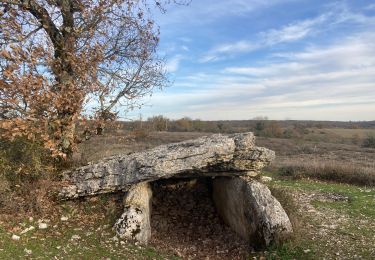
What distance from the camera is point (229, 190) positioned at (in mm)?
10430

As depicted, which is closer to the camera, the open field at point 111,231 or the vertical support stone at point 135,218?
the open field at point 111,231

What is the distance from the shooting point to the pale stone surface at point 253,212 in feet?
28.8

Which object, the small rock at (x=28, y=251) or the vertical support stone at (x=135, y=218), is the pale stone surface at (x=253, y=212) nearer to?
the vertical support stone at (x=135, y=218)

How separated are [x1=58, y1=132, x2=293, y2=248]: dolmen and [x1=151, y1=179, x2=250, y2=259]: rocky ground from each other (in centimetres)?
42

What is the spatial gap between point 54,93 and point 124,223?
129 inches

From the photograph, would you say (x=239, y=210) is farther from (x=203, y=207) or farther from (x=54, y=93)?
(x=54, y=93)

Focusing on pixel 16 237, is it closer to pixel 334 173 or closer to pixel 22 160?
pixel 22 160

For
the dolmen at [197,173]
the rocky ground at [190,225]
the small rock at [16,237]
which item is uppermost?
the dolmen at [197,173]

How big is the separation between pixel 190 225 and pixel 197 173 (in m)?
1.61

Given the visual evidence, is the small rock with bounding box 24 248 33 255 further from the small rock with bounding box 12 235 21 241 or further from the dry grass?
the dry grass

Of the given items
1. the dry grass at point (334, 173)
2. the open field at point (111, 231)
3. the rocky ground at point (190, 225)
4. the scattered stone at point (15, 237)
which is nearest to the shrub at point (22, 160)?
the open field at point (111, 231)

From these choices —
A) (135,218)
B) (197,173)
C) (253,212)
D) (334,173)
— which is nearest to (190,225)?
(197,173)

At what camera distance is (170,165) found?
9.33 m

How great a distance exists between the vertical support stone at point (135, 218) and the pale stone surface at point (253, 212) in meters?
2.24
